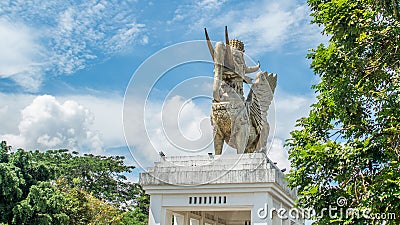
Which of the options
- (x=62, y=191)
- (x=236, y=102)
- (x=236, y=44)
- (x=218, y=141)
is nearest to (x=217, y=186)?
(x=218, y=141)

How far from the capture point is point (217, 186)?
11.1m

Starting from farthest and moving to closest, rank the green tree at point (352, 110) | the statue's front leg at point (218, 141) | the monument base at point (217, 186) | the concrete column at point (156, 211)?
the statue's front leg at point (218, 141) < the concrete column at point (156, 211) < the monument base at point (217, 186) < the green tree at point (352, 110)

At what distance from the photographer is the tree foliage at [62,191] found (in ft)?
58.6

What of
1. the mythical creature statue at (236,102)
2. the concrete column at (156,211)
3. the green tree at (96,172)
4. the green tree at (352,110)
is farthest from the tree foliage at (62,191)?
the green tree at (352,110)

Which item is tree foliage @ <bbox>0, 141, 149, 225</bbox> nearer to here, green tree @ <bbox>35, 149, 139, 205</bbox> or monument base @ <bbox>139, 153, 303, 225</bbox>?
green tree @ <bbox>35, 149, 139, 205</bbox>

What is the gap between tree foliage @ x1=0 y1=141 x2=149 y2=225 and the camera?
17.9m

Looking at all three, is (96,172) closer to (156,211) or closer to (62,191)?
(62,191)

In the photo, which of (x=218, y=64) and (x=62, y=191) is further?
(x=62, y=191)

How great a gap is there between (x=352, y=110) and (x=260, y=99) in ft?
14.3

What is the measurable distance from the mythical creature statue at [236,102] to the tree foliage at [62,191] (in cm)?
950

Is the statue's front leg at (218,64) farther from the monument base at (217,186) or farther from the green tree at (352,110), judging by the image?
the green tree at (352,110)

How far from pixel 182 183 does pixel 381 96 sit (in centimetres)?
505

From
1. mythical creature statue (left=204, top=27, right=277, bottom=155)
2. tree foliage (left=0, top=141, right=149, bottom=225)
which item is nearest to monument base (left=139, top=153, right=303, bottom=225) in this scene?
mythical creature statue (left=204, top=27, right=277, bottom=155)

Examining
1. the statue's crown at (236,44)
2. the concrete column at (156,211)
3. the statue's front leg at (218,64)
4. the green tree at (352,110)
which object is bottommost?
the concrete column at (156,211)
